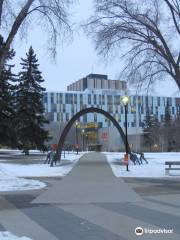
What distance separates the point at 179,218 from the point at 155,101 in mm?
147931

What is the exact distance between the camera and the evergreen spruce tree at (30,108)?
61.4 metres

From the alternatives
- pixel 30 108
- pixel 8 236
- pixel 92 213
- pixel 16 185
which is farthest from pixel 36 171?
pixel 30 108

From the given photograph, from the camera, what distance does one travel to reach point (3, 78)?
5466 cm

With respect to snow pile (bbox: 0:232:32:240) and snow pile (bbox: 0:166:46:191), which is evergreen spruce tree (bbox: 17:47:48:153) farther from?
snow pile (bbox: 0:232:32:240)

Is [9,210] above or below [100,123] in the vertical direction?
below

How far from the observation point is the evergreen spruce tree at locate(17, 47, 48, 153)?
2419 inches

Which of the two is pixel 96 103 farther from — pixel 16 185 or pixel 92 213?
pixel 92 213

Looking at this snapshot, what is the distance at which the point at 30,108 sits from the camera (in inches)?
2457

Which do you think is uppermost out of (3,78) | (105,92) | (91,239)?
(105,92)

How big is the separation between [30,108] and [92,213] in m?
49.9

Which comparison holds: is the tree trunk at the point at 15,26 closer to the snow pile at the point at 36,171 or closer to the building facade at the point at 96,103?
the snow pile at the point at 36,171

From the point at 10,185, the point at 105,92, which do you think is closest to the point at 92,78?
the point at 105,92

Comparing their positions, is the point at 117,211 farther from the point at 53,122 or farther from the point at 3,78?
the point at 53,122

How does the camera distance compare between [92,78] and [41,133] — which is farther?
[92,78]
